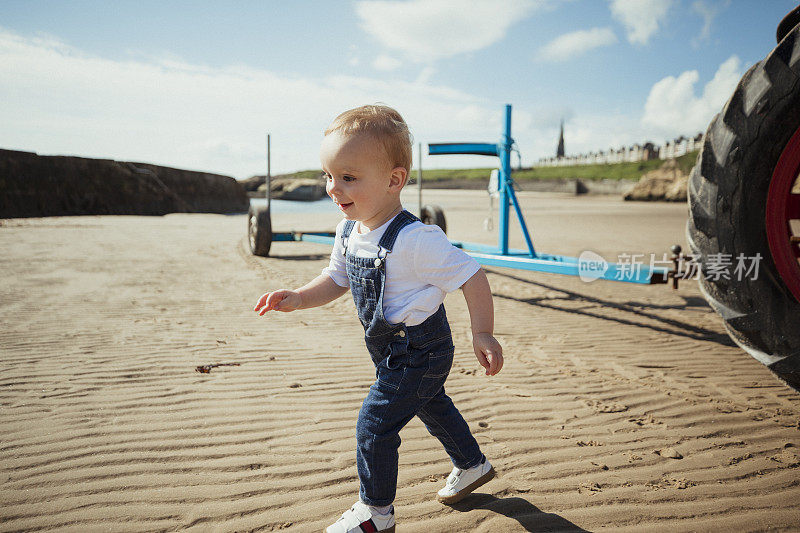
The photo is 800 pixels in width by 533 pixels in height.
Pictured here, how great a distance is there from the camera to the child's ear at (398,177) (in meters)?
1.63

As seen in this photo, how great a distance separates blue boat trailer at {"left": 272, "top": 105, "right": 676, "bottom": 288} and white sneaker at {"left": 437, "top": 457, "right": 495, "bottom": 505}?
8.25 feet

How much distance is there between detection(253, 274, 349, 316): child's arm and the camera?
181 centimetres

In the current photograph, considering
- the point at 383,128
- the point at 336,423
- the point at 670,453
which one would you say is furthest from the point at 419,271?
the point at 670,453

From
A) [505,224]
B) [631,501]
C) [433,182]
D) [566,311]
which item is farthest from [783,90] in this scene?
[433,182]

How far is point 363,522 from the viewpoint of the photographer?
66.5 inches

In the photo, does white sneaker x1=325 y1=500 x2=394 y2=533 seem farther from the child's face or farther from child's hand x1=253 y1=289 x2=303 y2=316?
the child's face

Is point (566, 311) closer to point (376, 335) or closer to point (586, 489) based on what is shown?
point (586, 489)

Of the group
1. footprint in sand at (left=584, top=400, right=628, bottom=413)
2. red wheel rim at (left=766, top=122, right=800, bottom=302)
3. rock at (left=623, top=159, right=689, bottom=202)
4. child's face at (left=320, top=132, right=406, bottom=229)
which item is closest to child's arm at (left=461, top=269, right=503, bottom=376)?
child's face at (left=320, top=132, right=406, bottom=229)

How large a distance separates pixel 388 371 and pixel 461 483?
649mm

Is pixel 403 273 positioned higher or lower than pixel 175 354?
higher

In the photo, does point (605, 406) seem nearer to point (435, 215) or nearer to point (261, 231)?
point (435, 215)

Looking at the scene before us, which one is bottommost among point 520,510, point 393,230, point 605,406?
point 520,510

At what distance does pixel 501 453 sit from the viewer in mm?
2324

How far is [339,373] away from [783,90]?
286cm
